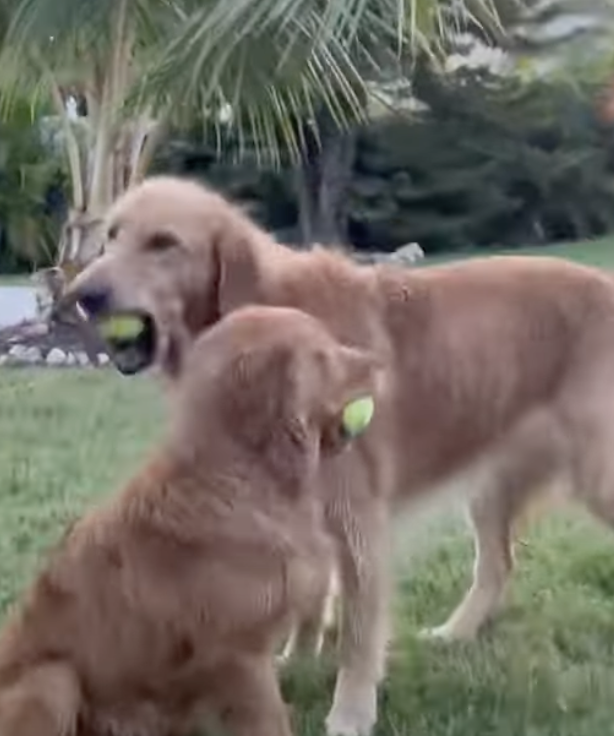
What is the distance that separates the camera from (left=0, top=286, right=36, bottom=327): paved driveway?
13500 millimetres

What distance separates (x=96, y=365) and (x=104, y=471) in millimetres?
3909

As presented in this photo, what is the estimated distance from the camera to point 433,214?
63.3ft

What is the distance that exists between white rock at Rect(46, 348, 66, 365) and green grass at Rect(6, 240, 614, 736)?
318 centimetres

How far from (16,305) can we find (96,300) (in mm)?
10037

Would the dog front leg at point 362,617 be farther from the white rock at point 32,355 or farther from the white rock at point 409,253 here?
the white rock at point 409,253

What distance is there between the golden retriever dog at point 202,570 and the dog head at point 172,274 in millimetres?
647

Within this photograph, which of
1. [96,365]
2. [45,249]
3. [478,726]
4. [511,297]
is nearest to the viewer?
[478,726]

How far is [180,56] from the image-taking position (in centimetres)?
830

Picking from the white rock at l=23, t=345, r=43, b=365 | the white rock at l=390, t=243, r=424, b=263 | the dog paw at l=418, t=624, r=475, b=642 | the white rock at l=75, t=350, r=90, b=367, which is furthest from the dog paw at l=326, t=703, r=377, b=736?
the white rock at l=390, t=243, r=424, b=263

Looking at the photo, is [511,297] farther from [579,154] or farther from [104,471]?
[579,154]

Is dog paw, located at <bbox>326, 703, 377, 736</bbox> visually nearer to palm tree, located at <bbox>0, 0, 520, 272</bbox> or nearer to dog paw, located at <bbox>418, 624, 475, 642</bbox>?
dog paw, located at <bbox>418, 624, 475, 642</bbox>

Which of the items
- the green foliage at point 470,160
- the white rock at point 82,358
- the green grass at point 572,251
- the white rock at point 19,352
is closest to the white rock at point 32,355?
the white rock at point 19,352

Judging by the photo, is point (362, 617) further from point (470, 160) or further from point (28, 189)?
point (470, 160)

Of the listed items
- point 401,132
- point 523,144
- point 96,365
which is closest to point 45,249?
point 401,132
